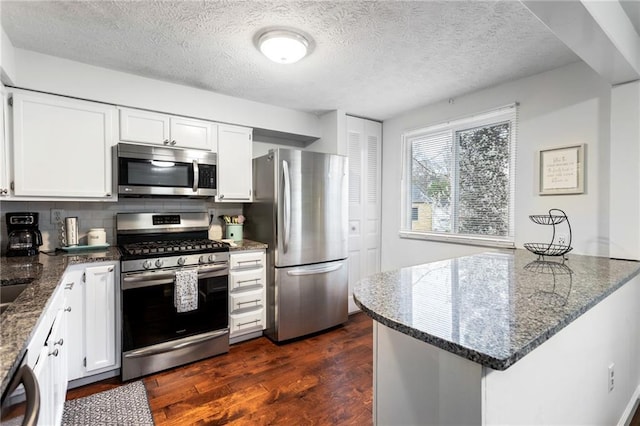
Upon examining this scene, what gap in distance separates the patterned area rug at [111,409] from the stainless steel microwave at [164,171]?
4.90ft

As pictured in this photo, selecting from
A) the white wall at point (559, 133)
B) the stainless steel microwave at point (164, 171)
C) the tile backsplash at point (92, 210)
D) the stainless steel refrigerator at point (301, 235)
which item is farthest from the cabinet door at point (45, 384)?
the white wall at point (559, 133)

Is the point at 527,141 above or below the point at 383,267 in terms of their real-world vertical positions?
above

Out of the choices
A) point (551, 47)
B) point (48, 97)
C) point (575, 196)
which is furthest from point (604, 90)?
point (48, 97)

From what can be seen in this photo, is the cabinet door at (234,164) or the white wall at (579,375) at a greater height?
the cabinet door at (234,164)

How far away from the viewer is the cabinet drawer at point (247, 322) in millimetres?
2939

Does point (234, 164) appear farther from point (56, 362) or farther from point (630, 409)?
point (630, 409)

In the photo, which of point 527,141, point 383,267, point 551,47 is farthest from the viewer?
point 383,267

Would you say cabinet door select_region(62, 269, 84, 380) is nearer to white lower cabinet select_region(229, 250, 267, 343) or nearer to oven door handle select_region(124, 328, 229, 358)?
oven door handle select_region(124, 328, 229, 358)

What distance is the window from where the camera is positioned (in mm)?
2932

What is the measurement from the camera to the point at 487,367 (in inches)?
Result: 31.7

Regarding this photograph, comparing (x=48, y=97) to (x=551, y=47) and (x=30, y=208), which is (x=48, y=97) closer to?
(x=30, y=208)

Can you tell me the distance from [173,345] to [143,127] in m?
1.86

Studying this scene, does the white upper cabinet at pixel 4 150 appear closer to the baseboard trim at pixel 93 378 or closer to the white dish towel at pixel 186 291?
the white dish towel at pixel 186 291

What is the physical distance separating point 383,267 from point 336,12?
3038 millimetres
